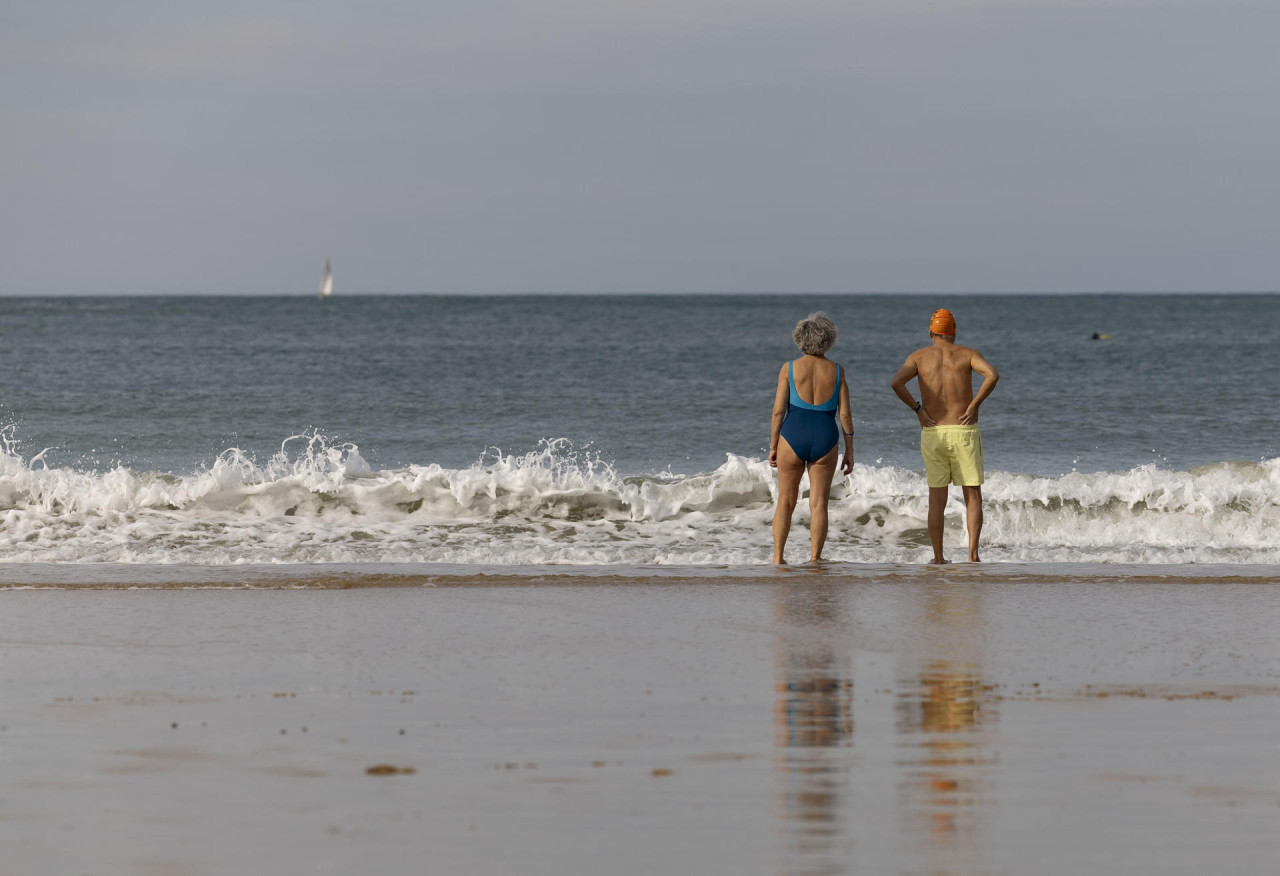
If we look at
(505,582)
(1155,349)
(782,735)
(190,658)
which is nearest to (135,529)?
(505,582)

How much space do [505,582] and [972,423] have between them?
3.29 metres

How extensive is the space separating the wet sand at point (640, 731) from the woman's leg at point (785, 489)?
1.25 meters

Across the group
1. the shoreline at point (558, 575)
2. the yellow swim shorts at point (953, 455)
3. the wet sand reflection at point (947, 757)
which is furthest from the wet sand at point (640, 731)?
the yellow swim shorts at point (953, 455)

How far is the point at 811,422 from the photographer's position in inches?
331

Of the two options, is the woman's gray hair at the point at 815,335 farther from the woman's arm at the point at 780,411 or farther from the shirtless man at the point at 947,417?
the shirtless man at the point at 947,417

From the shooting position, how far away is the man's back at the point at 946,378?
859 cm

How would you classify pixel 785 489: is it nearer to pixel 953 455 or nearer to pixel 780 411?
pixel 780 411

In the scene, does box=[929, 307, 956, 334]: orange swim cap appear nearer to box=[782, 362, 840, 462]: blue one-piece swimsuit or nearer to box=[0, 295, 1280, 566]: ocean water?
box=[782, 362, 840, 462]: blue one-piece swimsuit

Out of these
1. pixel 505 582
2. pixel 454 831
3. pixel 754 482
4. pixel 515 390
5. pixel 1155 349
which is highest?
pixel 1155 349

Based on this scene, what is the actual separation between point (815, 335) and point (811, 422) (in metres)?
0.56

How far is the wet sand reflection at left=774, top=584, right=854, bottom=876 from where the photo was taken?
3262 millimetres

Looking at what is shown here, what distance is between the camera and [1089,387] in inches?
1100

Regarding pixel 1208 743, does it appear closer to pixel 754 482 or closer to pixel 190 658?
pixel 190 658

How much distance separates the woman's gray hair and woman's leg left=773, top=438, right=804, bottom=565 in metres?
0.62
